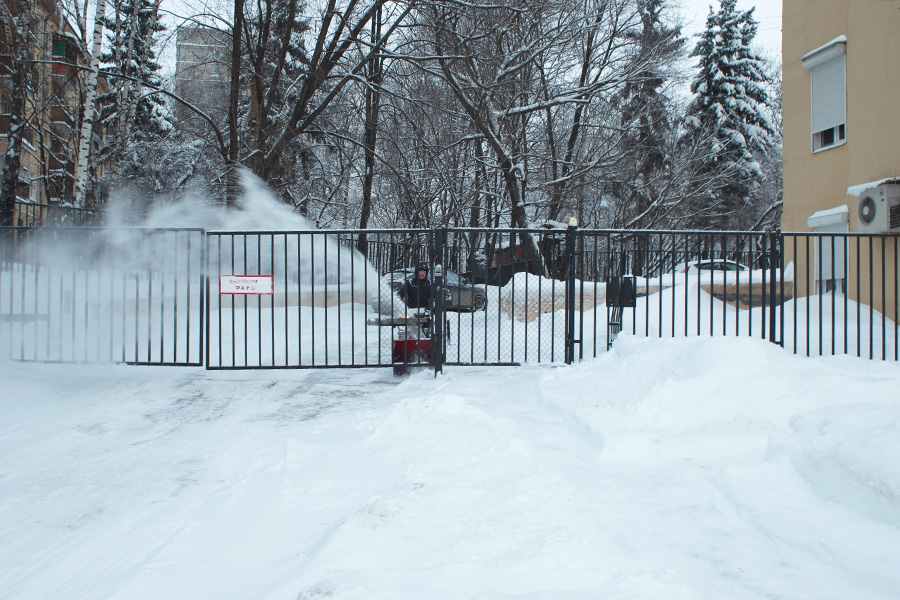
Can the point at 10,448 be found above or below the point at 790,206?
below

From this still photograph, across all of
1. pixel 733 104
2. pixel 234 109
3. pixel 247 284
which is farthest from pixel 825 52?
pixel 733 104

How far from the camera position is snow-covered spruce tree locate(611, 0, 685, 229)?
23.2 meters

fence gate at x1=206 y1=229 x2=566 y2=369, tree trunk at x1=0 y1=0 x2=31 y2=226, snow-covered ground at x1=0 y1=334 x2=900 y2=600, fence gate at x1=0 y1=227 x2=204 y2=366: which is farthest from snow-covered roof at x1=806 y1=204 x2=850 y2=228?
tree trunk at x1=0 y1=0 x2=31 y2=226

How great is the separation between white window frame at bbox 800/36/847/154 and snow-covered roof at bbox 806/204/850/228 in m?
1.32

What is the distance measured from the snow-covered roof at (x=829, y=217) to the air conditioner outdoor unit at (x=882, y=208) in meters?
0.98

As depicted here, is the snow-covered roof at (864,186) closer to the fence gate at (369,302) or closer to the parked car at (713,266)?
the parked car at (713,266)

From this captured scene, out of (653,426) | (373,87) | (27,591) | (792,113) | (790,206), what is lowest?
(27,591)

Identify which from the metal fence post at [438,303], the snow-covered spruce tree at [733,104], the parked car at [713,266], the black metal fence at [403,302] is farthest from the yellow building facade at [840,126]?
the snow-covered spruce tree at [733,104]

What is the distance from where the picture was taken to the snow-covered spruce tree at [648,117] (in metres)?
23.2

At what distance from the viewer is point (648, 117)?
2748 centimetres

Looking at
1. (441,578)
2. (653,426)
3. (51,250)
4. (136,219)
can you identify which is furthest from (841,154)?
(136,219)

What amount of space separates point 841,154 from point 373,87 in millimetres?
11091

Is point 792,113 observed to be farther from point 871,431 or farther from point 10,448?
point 10,448

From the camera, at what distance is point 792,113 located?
14.3m
